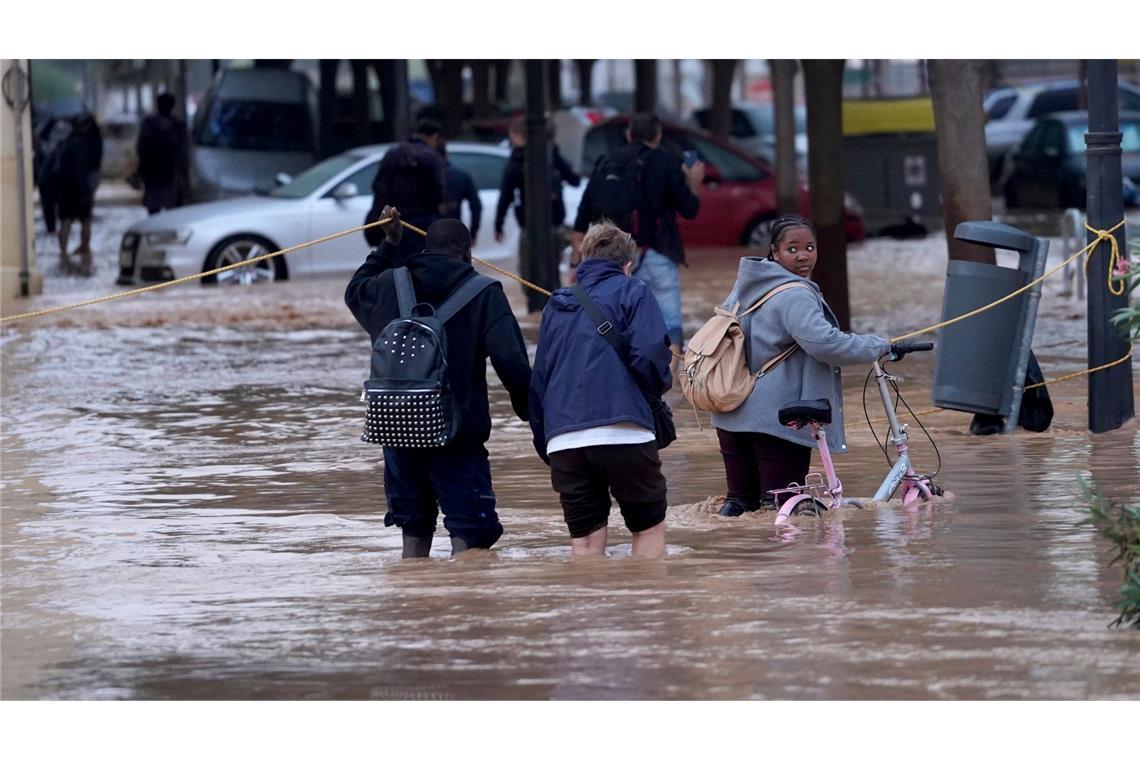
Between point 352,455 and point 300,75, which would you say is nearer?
point 352,455

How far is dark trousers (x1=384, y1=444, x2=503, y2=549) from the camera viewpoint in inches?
293

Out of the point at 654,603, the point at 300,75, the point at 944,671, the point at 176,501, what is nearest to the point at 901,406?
the point at 176,501

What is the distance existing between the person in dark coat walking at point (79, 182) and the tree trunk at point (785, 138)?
26.8 ft

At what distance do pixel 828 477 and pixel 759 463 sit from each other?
0.93 ft

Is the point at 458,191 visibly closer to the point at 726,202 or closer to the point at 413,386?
the point at 726,202

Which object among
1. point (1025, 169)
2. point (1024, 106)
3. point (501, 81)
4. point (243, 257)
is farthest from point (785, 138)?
point (501, 81)

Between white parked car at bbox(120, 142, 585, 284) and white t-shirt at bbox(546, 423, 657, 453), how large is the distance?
42.8 ft

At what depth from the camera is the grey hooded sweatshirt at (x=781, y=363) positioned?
7.99m

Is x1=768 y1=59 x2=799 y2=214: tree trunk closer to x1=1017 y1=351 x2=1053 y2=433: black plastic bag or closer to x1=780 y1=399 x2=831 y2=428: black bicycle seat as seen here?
x1=1017 y1=351 x2=1053 y2=433: black plastic bag

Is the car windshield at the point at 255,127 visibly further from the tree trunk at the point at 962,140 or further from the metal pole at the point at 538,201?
the tree trunk at the point at 962,140

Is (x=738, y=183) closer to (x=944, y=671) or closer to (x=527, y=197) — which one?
(x=527, y=197)

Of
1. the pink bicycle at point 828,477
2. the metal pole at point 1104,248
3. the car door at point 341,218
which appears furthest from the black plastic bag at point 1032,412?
the car door at point 341,218

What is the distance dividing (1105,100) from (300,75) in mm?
21457

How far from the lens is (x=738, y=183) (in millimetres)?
24031
